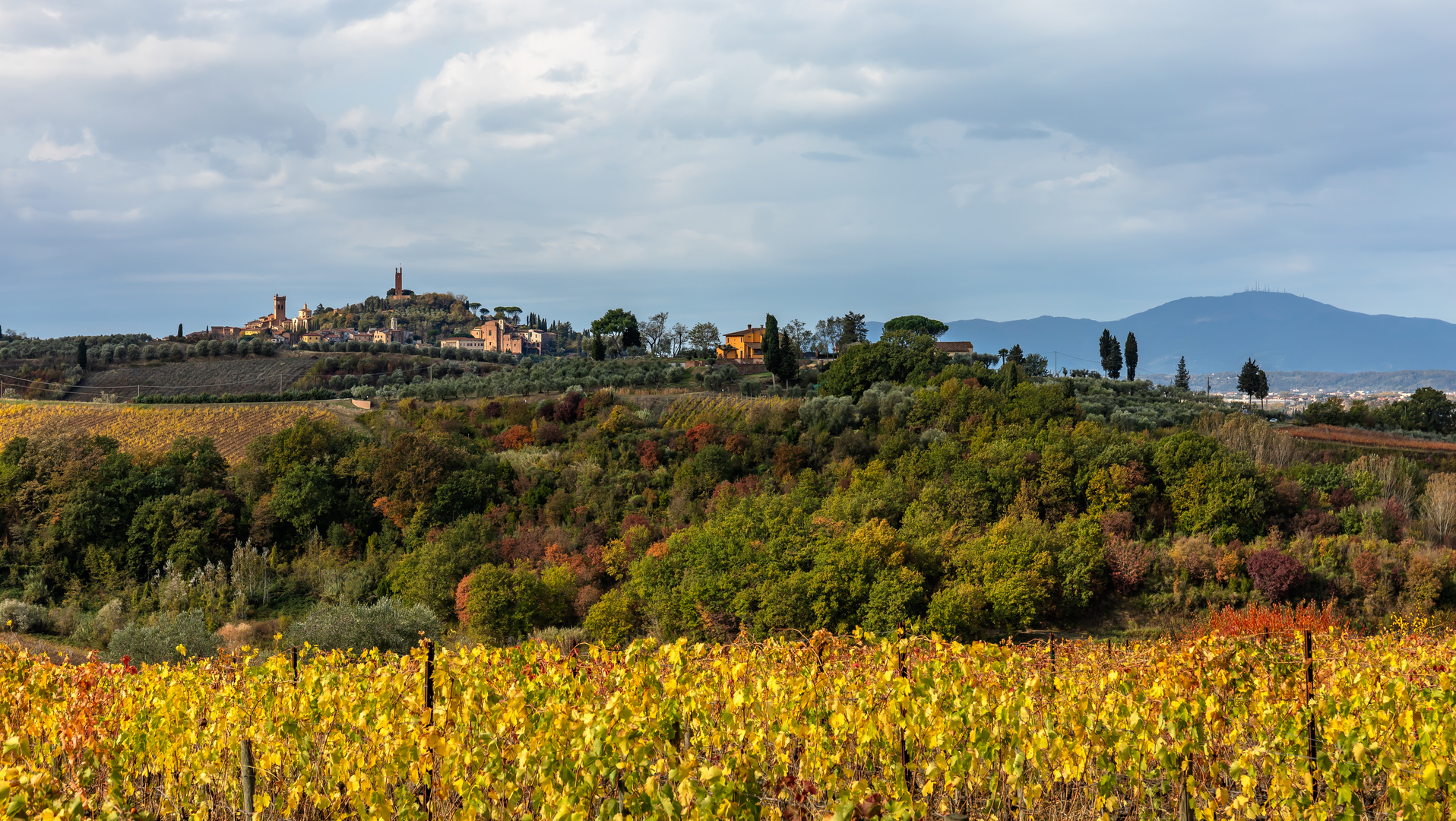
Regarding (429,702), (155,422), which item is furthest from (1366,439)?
(155,422)

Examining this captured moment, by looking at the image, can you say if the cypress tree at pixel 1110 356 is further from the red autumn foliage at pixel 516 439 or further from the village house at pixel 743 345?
the red autumn foliage at pixel 516 439

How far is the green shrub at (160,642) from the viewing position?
1554cm

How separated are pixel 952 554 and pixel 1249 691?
12.5m

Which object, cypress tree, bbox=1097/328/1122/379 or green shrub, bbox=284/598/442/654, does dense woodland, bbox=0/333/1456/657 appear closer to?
green shrub, bbox=284/598/442/654

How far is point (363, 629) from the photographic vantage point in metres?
14.9

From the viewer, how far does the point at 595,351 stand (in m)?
56.1

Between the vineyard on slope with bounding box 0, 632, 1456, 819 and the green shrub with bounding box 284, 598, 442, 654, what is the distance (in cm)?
863

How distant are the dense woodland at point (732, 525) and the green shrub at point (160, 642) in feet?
0.30

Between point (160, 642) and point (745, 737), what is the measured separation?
1517 centimetres

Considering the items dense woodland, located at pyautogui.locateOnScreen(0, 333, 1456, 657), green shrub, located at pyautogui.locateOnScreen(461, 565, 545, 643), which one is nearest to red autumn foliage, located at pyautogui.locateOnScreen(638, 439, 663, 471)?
dense woodland, located at pyautogui.locateOnScreen(0, 333, 1456, 657)

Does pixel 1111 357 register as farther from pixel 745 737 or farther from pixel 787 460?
pixel 745 737

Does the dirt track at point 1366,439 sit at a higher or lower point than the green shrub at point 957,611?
higher

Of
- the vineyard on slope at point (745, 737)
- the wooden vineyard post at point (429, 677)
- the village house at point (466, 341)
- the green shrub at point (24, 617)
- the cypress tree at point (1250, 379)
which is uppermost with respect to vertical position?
the village house at point (466, 341)

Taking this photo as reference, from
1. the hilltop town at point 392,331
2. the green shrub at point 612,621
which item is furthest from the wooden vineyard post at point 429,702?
the hilltop town at point 392,331
